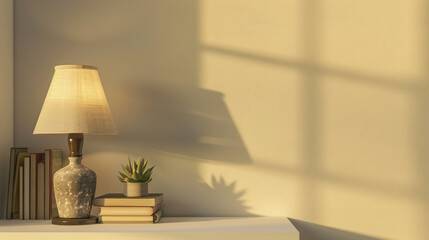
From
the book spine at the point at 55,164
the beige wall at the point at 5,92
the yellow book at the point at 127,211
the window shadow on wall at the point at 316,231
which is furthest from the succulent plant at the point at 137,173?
the window shadow on wall at the point at 316,231

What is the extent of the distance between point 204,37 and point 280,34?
1.08 feet

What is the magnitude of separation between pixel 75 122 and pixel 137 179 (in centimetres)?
34

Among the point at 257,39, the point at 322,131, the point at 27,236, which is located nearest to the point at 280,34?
the point at 257,39

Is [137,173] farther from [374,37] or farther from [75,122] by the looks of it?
[374,37]

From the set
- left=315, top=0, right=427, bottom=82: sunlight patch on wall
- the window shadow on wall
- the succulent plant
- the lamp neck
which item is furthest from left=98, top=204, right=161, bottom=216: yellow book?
left=315, top=0, right=427, bottom=82: sunlight patch on wall

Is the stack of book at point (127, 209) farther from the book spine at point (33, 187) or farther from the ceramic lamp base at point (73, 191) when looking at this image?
the book spine at point (33, 187)

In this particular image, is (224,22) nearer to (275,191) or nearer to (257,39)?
(257,39)

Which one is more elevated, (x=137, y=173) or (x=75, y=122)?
(x=75, y=122)

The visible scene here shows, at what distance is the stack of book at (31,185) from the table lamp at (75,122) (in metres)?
0.15

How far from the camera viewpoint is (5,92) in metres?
2.12

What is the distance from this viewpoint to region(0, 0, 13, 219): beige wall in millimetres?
2098

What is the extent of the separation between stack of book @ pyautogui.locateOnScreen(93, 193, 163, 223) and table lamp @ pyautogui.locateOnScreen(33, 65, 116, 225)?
0.18 ft

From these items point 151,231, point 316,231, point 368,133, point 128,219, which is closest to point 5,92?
point 128,219

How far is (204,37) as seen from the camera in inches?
86.7
